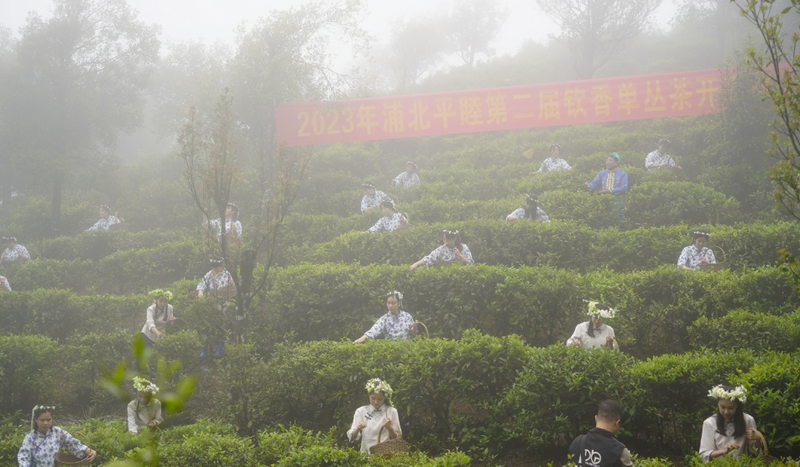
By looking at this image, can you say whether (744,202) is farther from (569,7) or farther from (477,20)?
(477,20)

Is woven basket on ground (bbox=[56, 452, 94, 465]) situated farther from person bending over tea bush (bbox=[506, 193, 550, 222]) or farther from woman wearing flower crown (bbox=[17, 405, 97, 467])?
person bending over tea bush (bbox=[506, 193, 550, 222])

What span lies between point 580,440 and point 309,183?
14.3 meters

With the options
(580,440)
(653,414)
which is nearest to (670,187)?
(653,414)

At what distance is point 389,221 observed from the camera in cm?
1174

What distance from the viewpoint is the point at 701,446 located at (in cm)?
480

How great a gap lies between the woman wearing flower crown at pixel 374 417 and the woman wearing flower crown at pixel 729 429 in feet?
9.69

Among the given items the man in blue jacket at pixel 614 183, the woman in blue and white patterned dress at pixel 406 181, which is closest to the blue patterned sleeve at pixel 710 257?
the man in blue jacket at pixel 614 183

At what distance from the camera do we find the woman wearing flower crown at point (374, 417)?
551cm

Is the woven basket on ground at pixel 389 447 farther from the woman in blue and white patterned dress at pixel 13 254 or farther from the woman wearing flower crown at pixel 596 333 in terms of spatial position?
the woman in blue and white patterned dress at pixel 13 254

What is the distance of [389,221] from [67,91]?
13.8 meters

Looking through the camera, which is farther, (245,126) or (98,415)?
(245,126)

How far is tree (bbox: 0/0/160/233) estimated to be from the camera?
56.2 feet

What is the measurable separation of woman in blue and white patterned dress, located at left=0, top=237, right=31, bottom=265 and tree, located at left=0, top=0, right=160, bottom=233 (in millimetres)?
4063

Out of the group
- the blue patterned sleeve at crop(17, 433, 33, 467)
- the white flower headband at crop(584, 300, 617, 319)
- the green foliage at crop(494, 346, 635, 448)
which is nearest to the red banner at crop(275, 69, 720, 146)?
the white flower headband at crop(584, 300, 617, 319)
